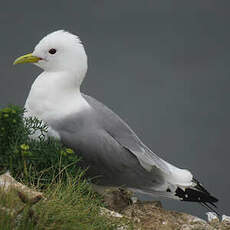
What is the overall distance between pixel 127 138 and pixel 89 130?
1.37 ft

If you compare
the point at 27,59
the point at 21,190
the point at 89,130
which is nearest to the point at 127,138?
the point at 89,130

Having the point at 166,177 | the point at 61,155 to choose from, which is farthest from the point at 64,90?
the point at 166,177

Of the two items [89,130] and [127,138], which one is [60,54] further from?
[127,138]

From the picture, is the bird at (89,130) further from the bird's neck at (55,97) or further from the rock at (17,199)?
the rock at (17,199)

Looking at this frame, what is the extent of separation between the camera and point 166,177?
548cm

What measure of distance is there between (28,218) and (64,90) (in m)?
1.89

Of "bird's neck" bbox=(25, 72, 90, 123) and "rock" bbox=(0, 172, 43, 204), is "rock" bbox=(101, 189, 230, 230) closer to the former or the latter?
"bird's neck" bbox=(25, 72, 90, 123)

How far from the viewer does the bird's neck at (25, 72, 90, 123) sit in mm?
5328

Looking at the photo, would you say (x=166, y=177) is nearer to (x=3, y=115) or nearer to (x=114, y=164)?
(x=114, y=164)

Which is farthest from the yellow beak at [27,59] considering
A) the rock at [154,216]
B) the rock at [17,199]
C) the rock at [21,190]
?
the rock at [17,199]

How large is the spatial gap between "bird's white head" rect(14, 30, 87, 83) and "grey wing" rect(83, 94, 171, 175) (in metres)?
0.37

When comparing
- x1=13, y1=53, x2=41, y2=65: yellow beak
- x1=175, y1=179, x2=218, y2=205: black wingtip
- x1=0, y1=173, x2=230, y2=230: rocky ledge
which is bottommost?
x1=0, y1=173, x2=230, y2=230: rocky ledge

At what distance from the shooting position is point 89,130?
530 centimetres

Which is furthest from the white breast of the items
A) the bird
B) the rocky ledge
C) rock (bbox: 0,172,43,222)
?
rock (bbox: 0,172,43,222)
